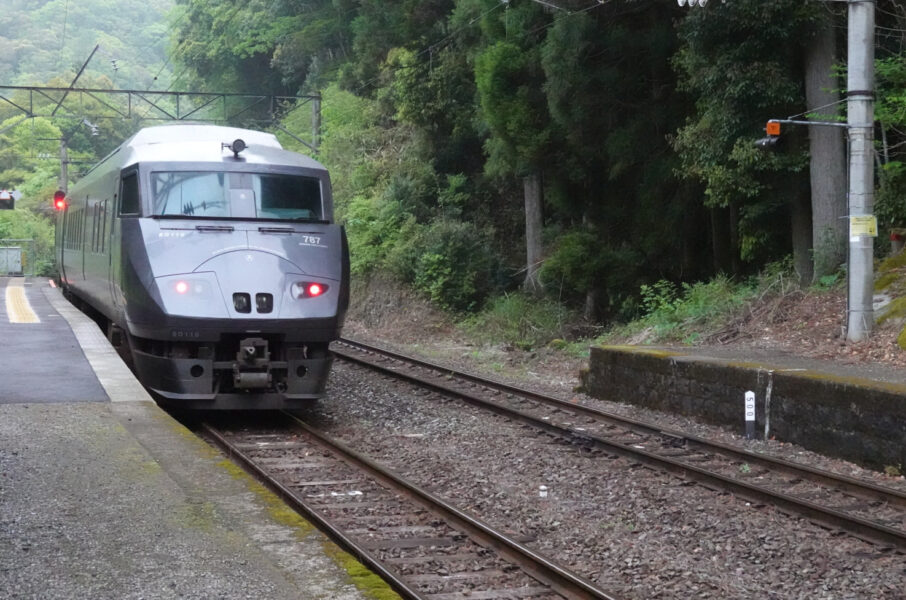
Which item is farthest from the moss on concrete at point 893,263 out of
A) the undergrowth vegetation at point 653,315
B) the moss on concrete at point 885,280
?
the undergrowth vegetation at point 653,315

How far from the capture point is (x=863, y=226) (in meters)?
13.2

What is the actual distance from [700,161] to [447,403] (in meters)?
6.70

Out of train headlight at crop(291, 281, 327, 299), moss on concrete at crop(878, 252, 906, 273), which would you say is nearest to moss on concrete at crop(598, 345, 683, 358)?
moss on concrete at crop(878, 252, 906, 273)

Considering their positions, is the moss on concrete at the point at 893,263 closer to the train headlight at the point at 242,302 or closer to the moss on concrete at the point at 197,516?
the train headlight at the point at 242,302

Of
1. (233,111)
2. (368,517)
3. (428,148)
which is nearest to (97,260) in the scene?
(368,517)

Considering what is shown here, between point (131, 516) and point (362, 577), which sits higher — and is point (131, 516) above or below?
above

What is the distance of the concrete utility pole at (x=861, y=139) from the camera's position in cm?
1317

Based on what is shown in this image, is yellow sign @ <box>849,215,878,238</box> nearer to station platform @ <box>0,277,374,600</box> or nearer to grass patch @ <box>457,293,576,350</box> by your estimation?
station platform @ <box>0,277,374,600</box>

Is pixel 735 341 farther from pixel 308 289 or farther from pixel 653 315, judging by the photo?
pixel 308 289

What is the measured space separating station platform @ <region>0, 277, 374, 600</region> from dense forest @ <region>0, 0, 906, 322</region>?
10604 mm

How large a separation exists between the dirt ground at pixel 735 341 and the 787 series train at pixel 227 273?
5381 mm

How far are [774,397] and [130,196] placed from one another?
7.46 m

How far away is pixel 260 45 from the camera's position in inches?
1959

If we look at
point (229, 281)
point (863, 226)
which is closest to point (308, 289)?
point (229, 281)
